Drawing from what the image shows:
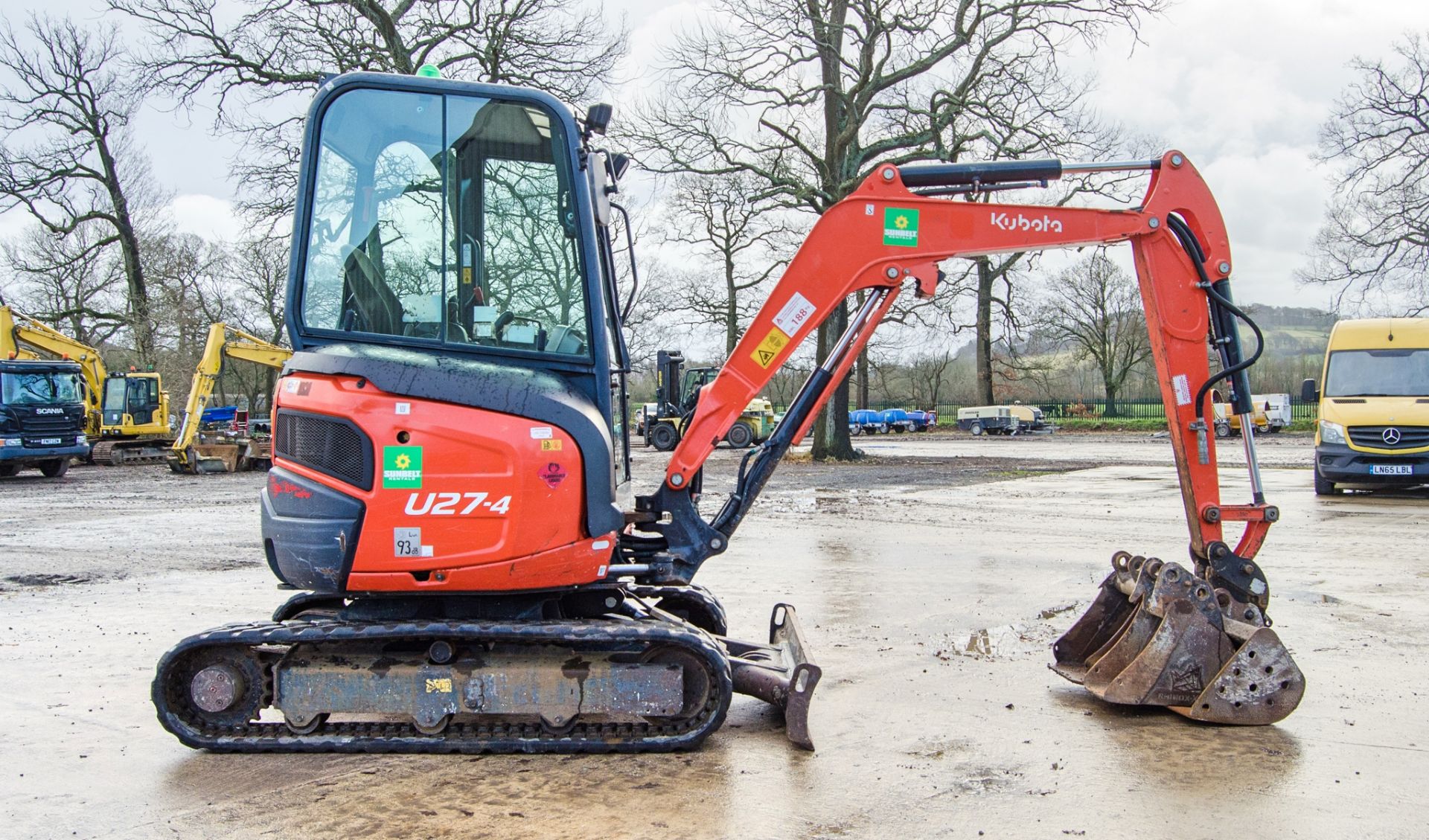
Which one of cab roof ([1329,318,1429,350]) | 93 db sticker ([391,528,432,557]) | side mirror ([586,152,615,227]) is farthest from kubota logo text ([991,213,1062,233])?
cab roof ([1329,318,1429,350])

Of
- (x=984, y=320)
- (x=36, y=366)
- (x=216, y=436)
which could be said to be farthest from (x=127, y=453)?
(x=984, y=320)

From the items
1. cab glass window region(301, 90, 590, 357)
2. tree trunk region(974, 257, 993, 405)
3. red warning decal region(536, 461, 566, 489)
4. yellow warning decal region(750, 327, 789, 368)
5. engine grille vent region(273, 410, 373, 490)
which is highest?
tree trunk region(974, 257, 993, 405)

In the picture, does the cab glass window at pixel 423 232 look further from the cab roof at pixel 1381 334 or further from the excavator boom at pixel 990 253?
the cab roof at pixel 1381 334

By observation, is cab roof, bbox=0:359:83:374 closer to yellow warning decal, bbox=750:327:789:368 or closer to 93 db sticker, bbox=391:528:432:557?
93 db sticker, bbox=391:528:432:557

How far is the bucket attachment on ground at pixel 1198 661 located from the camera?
17.5 ft

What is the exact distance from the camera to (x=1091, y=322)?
64750 millimetres

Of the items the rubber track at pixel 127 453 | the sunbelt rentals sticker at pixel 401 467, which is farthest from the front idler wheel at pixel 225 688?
the rubber track at pixel 127 453

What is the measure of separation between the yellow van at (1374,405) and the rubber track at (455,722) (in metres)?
14.1

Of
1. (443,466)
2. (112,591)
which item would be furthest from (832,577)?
(112,591)

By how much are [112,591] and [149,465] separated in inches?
1052

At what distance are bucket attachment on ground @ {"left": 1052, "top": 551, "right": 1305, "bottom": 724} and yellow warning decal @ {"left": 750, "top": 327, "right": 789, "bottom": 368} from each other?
2.36 metres

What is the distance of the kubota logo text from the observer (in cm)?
596

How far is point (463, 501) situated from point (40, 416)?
88.1 ft

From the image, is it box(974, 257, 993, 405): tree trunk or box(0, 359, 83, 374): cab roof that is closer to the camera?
box(0, 359, 83, 374): cab roof
